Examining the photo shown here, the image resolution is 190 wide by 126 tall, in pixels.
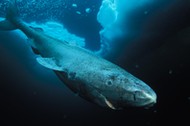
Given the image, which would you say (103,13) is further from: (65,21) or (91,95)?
(91,95)

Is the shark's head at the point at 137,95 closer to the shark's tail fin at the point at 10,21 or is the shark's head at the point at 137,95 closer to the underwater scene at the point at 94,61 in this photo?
the underwater scene at the point at 94,61

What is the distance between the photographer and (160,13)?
13.4m

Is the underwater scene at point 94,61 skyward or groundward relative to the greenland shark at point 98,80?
skyward

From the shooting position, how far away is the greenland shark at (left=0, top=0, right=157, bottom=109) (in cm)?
261

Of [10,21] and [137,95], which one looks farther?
[10,21]

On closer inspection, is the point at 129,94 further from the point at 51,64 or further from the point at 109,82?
the point at 51,64

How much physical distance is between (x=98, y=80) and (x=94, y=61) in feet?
1.40

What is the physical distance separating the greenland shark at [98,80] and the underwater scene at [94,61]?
0.04 feet

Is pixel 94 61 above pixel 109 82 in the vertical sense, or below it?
above

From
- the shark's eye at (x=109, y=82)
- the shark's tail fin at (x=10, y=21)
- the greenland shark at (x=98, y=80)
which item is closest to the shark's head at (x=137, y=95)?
the greenland shark at (x=98, y=80)

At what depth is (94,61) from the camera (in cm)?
324

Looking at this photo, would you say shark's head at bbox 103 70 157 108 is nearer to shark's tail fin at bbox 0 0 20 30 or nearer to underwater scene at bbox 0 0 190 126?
underwater scene at bbox 0 0 190 126

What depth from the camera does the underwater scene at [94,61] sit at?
3002 mm

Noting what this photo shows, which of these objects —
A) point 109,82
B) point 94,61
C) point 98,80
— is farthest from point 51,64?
point 109,82
